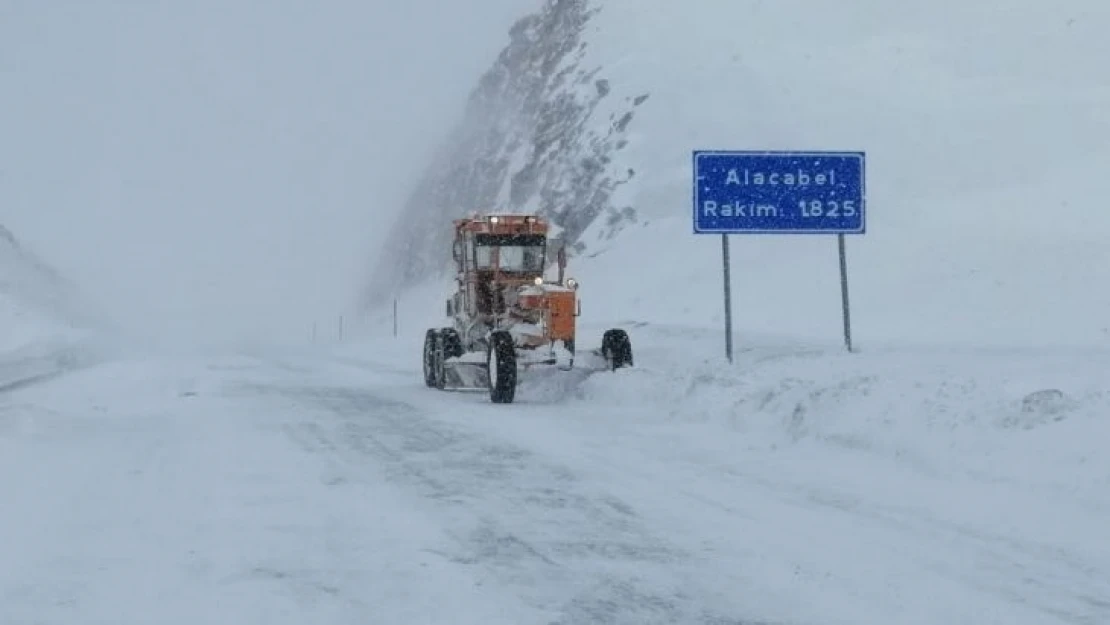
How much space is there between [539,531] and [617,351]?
36.6 ft

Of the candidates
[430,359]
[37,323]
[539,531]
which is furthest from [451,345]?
[37,323]

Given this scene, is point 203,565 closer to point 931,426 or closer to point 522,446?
point 522,446

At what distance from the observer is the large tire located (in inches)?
663

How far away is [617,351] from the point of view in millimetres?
18406

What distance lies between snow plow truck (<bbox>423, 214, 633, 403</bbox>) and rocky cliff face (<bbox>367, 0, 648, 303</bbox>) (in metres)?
27.0

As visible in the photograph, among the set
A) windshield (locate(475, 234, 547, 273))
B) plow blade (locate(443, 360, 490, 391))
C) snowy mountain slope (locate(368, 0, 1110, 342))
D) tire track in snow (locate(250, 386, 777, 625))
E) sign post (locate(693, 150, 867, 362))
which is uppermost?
snowy mountain slope (locate(368, 0, 1110, 342))

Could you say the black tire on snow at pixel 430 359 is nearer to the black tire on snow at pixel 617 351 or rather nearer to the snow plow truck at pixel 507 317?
the snow plow truck at pixel 507 317

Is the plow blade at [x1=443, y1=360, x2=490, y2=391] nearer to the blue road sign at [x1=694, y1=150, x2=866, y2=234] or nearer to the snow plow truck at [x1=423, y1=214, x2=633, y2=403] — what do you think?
the snow plow truck at [x1=423, y1=214, x2=633, y2=403]

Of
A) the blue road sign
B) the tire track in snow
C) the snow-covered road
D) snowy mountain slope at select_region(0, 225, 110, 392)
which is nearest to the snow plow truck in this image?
the blue road sign

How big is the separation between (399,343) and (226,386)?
24.3 metres

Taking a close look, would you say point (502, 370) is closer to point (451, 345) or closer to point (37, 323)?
point (451, 345)

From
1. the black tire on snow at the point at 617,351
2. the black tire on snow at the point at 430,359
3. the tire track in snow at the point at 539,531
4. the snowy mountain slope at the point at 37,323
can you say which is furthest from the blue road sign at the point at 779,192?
the snowy mountain slope at the point at 37,323

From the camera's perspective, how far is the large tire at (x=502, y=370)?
16.8 m

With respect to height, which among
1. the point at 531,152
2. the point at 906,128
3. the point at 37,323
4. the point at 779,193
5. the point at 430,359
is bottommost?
the point at 430,359
